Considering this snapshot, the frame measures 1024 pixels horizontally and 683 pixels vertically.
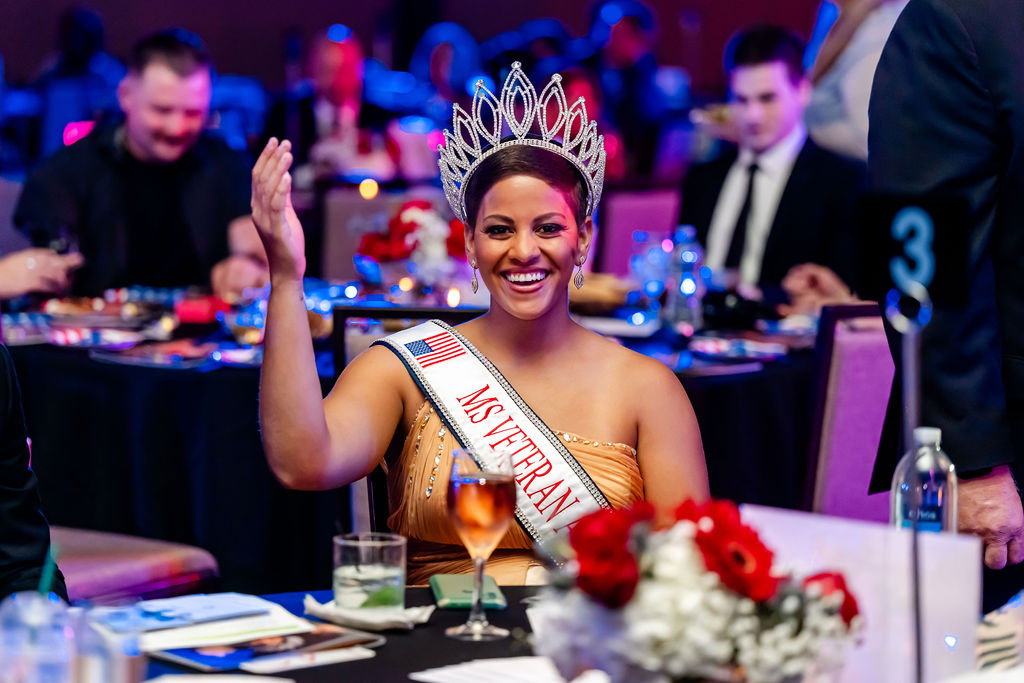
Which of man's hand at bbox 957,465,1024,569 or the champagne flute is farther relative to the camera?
man's hand at bbox 957,465,1024,569

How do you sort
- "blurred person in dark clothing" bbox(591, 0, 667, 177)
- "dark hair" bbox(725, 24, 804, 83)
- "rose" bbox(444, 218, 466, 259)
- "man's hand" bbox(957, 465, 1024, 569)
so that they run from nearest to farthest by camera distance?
"man's hand" bbox(957, 465, 1024, 569) → "rose" bbox(444, 218, 466, 259) → "dark hair" bbox(725, 24, 804, 83) → "blurred person in dark clothing" bbox(591, 0, 667, 177)

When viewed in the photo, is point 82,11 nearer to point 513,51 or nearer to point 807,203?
point 513,51

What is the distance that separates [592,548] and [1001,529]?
1126 millimetres

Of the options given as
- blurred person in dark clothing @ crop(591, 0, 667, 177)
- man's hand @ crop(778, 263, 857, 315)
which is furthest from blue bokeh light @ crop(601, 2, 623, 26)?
man's hand @ crop(778, 263, 857, 315)

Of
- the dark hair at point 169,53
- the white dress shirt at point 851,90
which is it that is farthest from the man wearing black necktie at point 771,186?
the dark hair at point 169,53

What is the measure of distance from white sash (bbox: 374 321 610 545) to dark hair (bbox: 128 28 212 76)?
2.69 metres

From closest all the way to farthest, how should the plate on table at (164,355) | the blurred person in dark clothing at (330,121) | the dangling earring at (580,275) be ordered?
1. the dangling earring at (580,275)
2. the plate on table at (164,355)
3. the blurred person in dark clothing at (330,121)

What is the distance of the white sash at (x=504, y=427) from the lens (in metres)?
2.11

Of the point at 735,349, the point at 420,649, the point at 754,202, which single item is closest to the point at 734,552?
the point at 420,649

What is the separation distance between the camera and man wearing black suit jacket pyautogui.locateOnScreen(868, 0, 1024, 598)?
195 cm

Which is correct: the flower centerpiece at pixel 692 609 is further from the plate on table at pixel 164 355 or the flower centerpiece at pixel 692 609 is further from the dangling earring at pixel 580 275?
the plate on table at pixel 164 355

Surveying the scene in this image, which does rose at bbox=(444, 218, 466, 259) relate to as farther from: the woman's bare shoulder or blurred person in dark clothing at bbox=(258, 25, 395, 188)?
blurred person in dark clothing at bbox=(258, 25, 395, 188)

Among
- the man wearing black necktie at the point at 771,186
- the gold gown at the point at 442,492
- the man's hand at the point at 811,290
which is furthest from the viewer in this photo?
the man wearing black necktie at the point at 771,186

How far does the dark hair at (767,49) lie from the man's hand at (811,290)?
Result: 1114 mm
